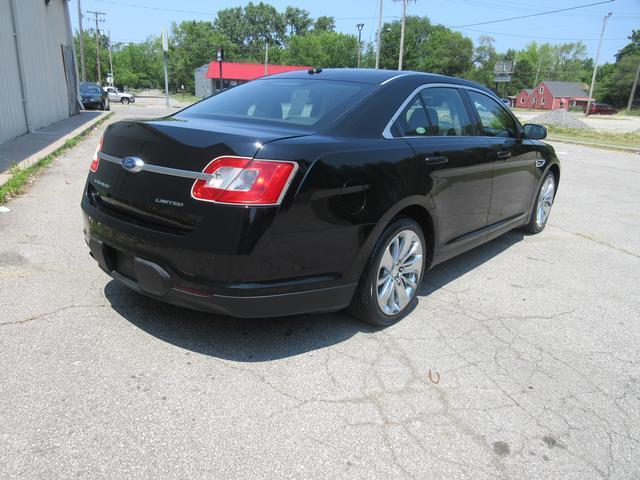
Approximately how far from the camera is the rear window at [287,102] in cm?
331

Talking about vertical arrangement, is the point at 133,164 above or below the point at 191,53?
below

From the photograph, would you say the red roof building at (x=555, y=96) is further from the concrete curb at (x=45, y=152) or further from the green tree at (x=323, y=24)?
the concrete curb at (x=45, y=152)

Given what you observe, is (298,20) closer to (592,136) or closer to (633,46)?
(633,46)

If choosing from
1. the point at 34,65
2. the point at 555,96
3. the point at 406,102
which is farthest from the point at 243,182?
the point at 555,96

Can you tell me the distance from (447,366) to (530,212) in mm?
3361

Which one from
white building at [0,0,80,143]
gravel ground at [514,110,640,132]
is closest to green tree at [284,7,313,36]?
gravel ground at [514,110,640,132]

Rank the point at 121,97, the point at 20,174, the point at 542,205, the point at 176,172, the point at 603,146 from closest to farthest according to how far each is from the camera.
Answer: the point at 176,172 → the point at 542,205 → the point at 20,174 → the point at 603,146 → the point at 121,97

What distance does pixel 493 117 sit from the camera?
4883mm

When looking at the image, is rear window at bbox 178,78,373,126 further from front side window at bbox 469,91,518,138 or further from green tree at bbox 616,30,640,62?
green tree at bbox 616,30,640,62

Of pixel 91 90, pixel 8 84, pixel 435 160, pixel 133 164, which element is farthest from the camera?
pixel 91 90

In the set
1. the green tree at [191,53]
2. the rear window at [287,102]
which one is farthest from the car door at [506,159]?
the green tree at [191,53]

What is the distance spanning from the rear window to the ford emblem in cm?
78

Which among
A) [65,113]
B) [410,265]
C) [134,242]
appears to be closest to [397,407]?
[410,265]

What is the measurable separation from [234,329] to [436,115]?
2190mm
